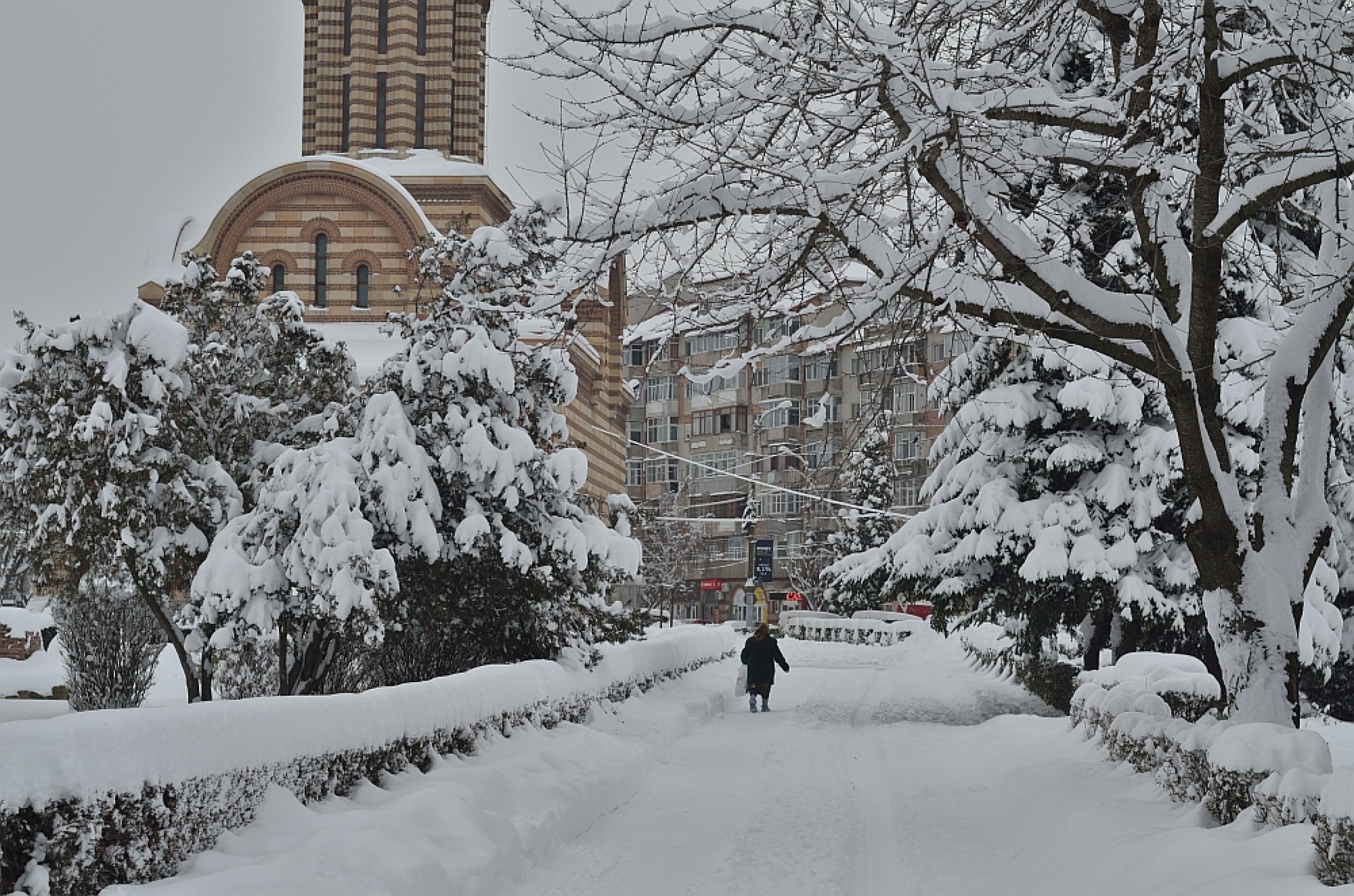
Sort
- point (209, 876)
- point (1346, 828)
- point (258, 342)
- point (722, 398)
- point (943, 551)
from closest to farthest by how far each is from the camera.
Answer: point (1346, 828)
point (209, 876)
point (258, 342)
point (943, 551)
point (722, 398)

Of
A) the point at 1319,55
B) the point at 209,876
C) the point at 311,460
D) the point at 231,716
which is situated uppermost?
the point at 1319,55

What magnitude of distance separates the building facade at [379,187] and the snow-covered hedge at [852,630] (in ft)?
31.9

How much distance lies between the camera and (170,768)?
650 cm

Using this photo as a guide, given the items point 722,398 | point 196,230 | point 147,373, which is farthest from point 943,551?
point 722,398

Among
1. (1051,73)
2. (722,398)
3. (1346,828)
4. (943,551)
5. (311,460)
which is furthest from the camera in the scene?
(722,398)

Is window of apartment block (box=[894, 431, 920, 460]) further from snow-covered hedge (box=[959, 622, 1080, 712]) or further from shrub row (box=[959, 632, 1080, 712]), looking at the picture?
shrub row (box=[959, 632, 1080, 712])

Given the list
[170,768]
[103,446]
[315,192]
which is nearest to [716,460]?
[315,192]

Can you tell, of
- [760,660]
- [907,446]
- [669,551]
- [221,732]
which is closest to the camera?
[221,732]

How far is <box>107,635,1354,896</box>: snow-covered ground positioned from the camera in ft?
23.1

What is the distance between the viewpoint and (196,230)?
135 ft

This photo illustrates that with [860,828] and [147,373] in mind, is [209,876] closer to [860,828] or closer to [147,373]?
[860,828]

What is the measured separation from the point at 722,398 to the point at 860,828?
73682mm

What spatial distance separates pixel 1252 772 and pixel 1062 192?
5.03m

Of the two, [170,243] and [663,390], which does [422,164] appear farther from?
[663,390]
